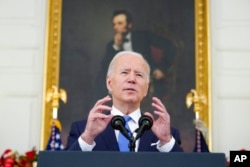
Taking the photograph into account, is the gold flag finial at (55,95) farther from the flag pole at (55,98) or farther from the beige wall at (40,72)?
the beige wall at (40,72)

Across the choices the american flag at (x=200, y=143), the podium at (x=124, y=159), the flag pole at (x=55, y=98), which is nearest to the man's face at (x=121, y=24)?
the flag pole at (x=55, y=98)

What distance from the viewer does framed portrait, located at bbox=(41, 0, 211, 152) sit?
5.56 m

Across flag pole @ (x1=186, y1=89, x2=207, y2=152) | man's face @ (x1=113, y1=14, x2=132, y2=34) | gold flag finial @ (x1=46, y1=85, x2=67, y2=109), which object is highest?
man's face @ (x1=113, y1=14, x2=132, y2=34)

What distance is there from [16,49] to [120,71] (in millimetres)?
2440

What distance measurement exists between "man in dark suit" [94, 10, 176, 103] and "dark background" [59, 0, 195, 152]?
57mm

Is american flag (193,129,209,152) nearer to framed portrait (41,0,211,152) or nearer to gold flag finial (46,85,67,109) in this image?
framed portrait (41,0,211,152)

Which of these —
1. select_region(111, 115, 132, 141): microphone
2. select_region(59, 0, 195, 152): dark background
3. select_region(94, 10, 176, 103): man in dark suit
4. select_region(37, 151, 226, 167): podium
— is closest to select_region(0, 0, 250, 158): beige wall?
select_region(59, 0, 195, 152): dark background

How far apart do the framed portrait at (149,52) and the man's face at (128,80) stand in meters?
1.99

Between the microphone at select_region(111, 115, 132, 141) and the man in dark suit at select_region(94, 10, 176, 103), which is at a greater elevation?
the man in dark suit at select_region(94, 10, 176, 103)

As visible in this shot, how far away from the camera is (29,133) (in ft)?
17.7

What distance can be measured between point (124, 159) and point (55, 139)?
2959 mm

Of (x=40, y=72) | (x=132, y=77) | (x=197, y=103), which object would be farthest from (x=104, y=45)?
(x=132, y=77)

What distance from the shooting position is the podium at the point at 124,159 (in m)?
2.21

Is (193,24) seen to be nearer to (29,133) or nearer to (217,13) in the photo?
(217,13)
